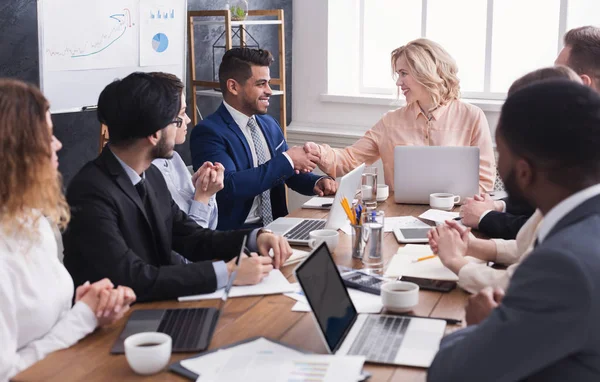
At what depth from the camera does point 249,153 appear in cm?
343

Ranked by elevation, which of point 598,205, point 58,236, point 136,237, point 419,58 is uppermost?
point 419,58

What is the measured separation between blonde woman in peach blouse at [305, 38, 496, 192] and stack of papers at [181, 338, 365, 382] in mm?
1949

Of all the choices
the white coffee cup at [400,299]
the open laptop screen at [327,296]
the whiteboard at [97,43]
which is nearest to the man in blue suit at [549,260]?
the open laptop screen at [327,296]

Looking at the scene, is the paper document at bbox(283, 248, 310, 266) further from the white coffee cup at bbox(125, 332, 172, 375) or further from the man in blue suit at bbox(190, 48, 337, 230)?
the man in blue suit at bbox(190, 48, 337, 230)

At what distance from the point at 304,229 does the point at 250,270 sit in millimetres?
639

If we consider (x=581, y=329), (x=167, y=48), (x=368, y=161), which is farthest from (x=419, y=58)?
(x=581, y=329)

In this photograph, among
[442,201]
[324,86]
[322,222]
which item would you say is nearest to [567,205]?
[322,222]

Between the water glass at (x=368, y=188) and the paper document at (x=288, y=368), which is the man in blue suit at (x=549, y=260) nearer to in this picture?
the paper document at (x=288, y=368)

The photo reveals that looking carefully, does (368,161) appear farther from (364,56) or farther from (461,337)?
(461,337)

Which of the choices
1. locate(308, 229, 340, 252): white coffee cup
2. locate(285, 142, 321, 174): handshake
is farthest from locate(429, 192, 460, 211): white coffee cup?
locate(308, 229, 340, 252): white coffee cup

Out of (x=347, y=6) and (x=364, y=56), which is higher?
(x=347, y=6)

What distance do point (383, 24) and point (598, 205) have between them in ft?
12.7

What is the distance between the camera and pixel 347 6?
16.1ft

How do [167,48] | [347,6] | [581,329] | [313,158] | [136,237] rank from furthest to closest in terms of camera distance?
[347,6] → [167,48] → [313,158] → [136,237] → [581,329]
